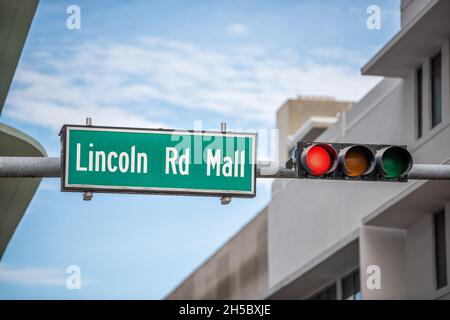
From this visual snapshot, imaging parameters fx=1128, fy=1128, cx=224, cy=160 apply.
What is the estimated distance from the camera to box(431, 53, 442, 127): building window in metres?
24.7

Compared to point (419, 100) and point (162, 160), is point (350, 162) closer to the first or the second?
point (162, 160)

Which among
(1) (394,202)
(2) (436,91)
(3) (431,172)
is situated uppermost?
(2) (436,91)

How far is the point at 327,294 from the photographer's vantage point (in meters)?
34.0

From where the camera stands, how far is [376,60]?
1046 inches

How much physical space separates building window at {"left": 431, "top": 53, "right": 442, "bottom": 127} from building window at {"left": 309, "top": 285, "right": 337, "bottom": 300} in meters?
9.72

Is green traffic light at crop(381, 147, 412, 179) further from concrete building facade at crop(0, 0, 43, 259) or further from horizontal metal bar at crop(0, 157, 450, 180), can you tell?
concrete building facade at crop(0, 0, 43, 259)

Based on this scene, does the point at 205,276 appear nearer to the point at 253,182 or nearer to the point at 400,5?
the point at 400,5

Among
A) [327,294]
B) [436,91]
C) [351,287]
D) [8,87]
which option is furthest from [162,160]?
[327,294]

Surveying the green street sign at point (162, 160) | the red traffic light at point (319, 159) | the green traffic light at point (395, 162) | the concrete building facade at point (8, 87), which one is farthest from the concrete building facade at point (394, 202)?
the green street sign at point (162, 160)

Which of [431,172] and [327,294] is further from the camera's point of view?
[327,294]

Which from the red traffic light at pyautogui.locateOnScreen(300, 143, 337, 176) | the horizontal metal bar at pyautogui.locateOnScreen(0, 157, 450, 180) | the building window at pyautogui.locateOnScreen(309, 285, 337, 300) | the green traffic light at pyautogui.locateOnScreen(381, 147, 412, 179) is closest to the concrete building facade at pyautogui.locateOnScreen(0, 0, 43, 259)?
the horizontal metal bar at pyautogui.locateOnScreen(0, 157, 450, 180)

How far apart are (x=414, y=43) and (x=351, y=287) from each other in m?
9.05

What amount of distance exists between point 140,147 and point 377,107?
662 inches
